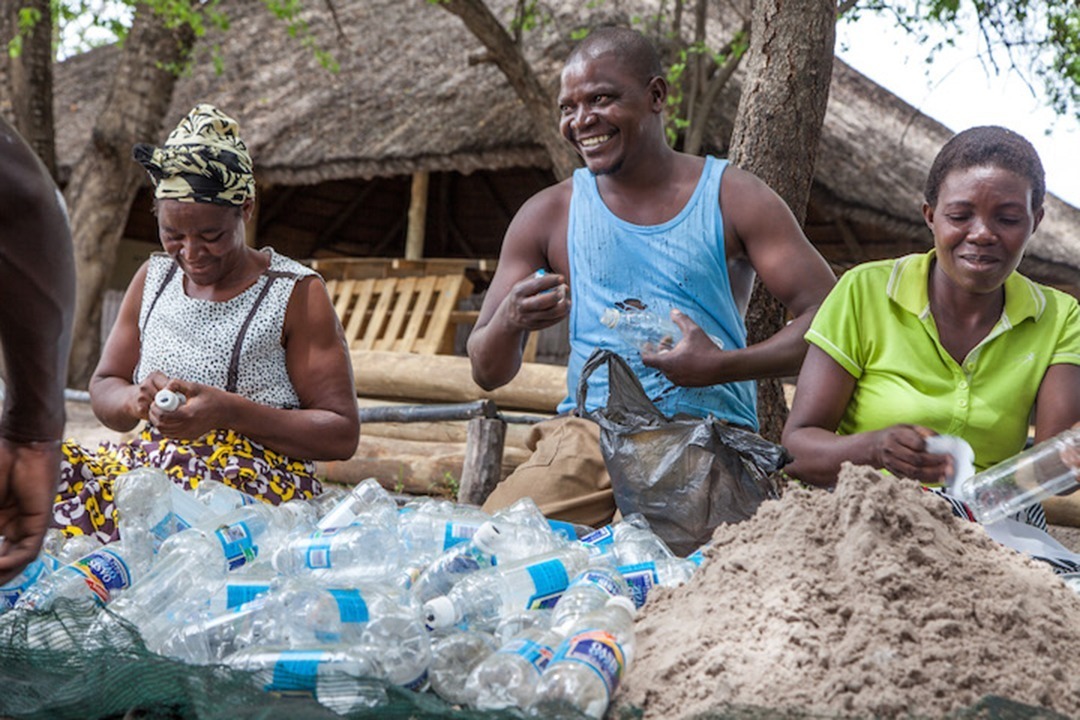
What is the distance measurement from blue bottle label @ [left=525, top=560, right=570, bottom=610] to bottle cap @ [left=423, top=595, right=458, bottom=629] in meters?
0.18

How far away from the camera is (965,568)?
1.96m

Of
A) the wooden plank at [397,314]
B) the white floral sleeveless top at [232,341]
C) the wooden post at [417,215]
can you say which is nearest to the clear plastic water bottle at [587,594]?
the white floral sleeveless top at [232,341]

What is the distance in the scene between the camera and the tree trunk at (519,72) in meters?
7.83

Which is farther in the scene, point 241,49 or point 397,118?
point 241,49

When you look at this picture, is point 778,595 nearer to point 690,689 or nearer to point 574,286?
point 690,689

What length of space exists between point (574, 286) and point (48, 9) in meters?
8.20

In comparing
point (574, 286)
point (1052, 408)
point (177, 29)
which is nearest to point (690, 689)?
point (1052, 408)

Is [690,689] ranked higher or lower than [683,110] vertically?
lower

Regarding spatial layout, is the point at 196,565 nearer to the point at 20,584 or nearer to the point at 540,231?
the point at 20,584

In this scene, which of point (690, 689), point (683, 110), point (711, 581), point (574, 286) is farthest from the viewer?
point (683, 110)

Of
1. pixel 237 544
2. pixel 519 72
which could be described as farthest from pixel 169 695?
pixel 519 72

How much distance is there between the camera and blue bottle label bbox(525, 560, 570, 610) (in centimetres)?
217

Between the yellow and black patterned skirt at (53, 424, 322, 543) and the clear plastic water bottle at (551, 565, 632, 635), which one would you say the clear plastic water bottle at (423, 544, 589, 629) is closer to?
the clear plastic water bottle at (551, 565, 632, 635)

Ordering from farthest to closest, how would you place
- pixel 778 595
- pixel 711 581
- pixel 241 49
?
pixel 241 49
pixel 711 581
pixel 778 595
